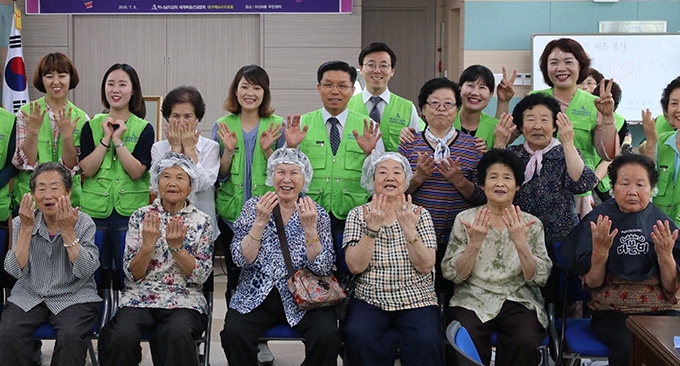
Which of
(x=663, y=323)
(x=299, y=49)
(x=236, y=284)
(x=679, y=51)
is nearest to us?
(x=663, y=323)

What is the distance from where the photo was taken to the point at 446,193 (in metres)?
3.88

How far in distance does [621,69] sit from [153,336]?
581 centimetres

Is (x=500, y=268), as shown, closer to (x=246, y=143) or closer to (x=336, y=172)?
(x=336, y=172)

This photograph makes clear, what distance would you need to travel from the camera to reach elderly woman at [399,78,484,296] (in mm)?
3812

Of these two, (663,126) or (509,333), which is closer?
(509,333)

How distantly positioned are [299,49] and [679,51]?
12.7 ft

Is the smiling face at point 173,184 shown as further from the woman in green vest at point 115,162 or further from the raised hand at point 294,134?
the raised hand at point 294,134

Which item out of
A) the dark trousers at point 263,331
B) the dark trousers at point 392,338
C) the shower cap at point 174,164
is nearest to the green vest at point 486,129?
the dark trousers at point 392,338

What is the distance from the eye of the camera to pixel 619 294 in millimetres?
3410

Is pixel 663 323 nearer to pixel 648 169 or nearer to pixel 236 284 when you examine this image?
pixel 648 169

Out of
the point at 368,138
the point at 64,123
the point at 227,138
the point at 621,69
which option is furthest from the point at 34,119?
the point at 621,69

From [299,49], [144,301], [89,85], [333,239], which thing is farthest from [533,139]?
[89,85]

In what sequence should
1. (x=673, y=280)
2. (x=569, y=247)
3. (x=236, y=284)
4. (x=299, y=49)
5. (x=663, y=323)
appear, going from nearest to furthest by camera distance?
(x=663, y=323) < (x=673, y=280) < (x=569, y=247) < (x=236, y=284) < (x=299, y=49)

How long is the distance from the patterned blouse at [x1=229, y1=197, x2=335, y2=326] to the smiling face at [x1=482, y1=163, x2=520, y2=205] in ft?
2.50
